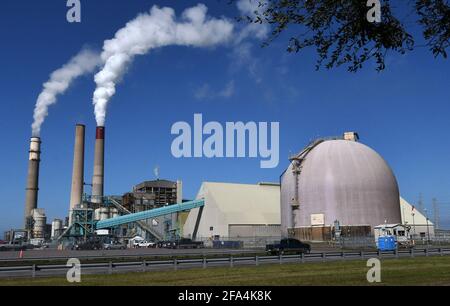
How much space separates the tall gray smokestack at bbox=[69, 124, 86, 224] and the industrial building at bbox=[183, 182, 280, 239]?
2585cm

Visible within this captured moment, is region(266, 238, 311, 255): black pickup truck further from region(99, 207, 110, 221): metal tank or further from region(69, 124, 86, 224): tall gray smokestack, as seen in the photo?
region(99, 207, 110, 221): metal tank

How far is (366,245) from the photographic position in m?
65.2

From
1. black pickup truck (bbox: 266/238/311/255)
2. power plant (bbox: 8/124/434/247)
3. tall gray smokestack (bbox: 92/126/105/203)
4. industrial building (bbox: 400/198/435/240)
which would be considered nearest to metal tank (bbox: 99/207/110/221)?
power plant (bbox: 8/124/434/247)

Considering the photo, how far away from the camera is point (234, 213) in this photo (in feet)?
308

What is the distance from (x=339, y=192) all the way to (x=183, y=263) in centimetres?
5278

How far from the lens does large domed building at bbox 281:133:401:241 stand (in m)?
78.3

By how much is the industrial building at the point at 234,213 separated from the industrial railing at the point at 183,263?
5147 cm

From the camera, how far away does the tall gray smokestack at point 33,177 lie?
115 m

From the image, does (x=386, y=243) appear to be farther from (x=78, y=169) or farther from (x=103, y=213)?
(x=103, y=213)

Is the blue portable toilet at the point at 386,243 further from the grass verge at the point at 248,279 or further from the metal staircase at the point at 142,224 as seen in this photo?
the metal staircase at the point at 142,224

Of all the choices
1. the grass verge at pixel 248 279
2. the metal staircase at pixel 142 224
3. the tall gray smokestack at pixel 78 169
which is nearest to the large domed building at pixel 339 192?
the metal staircase at pixel 142 224
